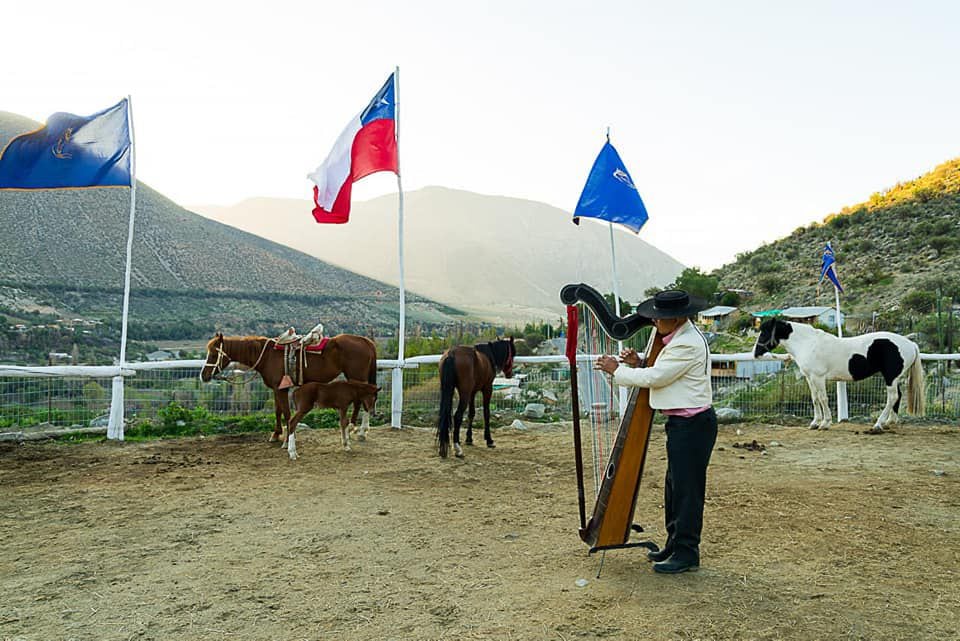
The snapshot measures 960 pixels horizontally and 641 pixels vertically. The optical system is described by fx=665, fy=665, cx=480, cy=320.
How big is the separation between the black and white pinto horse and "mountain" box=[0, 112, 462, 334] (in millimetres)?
25295

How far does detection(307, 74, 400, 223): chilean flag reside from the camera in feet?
31.0

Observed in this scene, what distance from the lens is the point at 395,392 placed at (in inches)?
380

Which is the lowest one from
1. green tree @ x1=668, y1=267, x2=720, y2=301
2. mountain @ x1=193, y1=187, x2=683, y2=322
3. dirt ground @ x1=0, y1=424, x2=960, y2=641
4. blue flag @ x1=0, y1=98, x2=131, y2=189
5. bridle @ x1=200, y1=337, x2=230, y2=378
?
dirt ground @ x1=0, y1=424, x2=960, y2=641

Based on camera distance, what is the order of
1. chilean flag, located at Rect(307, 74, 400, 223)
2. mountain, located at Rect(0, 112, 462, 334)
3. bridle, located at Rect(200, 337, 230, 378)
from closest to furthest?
bridle, located at Rect(200, 337, 230, 378) < chilean flag, located at Rect(307, 74, 400, 223) < mountain, located at Rect(0, 112, 462, 334)

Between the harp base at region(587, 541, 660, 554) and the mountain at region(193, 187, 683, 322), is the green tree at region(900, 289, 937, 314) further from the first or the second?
the mountain at region(193, 187, 683, 322)

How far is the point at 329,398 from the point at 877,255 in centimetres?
2892

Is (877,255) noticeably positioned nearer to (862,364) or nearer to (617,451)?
(862,364)

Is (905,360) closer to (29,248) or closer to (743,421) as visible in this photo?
(743,421)

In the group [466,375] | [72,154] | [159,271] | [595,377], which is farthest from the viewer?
[159,271]

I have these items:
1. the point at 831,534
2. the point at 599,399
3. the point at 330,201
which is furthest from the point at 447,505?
the point at 330,201

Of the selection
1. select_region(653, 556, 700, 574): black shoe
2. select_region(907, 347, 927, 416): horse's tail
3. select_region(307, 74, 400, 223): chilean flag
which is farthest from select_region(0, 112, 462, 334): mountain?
select_region(653, 556, 700, 574): black shoe

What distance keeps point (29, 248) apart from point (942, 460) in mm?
35377

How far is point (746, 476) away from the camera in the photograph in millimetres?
6789

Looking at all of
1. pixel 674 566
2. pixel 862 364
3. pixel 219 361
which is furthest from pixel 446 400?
pixel 862 364
